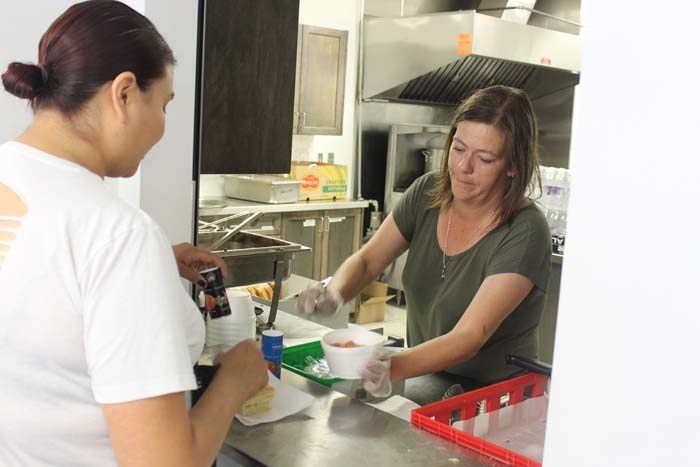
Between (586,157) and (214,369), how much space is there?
31.4 inches

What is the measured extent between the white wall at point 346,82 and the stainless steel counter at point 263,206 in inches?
21.8

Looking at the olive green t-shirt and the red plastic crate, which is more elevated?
the olive green t-shirt

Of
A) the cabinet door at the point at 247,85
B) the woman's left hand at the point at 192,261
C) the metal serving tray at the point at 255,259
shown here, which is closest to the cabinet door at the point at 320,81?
the metal serving tray at the point at 255,259

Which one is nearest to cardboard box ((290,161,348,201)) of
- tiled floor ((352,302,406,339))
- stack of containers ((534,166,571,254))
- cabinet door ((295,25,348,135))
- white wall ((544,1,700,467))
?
cabinet door ((295,25,348,135))

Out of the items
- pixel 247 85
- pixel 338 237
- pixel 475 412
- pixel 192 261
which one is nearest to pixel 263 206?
pixel 338 237

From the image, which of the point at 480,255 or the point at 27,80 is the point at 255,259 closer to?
the point at 480,255

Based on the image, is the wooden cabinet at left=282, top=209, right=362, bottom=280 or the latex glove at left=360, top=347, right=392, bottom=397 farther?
the wooden cabinet at left=282, top=209, right=362, bottom=280

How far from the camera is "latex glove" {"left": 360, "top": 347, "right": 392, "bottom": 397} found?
5.78 ft

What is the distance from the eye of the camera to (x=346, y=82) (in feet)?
20.2

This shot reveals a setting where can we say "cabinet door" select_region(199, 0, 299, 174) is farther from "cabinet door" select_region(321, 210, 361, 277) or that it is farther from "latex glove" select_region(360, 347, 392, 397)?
"cabinet door" select_region(321, 210, 361, 277)

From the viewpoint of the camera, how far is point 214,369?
1.38 metres

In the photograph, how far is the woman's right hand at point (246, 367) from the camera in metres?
1.25

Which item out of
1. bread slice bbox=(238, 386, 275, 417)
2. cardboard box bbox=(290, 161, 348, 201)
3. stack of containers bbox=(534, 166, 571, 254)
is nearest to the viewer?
bread slice bbox=(238, 386, 275, 417)

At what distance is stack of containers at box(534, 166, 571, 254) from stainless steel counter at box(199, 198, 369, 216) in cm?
158
